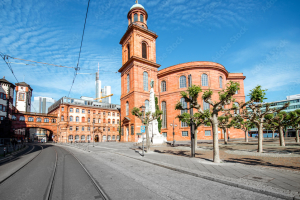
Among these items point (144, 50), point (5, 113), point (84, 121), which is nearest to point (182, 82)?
point (144, 50)

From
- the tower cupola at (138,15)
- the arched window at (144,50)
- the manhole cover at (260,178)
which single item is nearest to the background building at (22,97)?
the tower cupola at (138,15)

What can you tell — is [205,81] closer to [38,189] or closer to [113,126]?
[113,126]

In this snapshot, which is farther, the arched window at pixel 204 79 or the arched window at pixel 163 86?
the arched window at pixel 163 86

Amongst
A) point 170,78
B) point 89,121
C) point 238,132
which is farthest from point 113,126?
point 238,132

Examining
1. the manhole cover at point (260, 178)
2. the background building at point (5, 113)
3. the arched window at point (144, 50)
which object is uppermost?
the arched window at point (144, 50)

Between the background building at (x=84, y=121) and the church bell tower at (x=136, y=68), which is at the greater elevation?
the church bell tower at (x=136, y=68)

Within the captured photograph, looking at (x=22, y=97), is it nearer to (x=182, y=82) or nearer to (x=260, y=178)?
(x=182, y=82)

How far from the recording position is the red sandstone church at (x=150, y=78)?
4318cm

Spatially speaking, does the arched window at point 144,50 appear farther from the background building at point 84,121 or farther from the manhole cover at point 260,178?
the manhole cover at point 260,178

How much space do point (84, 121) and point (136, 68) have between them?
28150 mm

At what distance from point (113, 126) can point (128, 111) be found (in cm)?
1957

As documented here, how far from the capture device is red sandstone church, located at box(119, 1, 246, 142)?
43.2 metres

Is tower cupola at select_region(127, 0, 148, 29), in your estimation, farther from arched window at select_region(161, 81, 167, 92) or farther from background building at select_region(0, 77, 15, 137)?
background building at select_region(0, 77, 15, 137)

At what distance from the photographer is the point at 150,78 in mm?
46750
